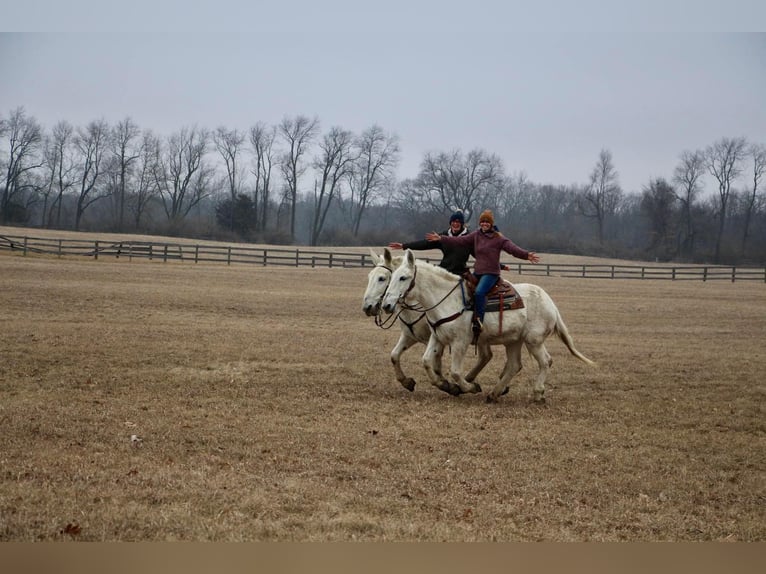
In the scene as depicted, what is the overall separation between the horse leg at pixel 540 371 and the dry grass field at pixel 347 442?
0.18 metres

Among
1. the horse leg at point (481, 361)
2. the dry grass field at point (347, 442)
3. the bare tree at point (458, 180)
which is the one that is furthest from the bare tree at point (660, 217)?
the horse leg at point (481, 361)

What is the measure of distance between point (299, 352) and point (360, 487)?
9.03 m

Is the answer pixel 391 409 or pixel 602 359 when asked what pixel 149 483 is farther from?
pixel 602 359

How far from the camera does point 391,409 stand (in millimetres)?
10109

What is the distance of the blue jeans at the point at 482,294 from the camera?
36.0ft

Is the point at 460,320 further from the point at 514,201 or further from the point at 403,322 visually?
the point at 514,201

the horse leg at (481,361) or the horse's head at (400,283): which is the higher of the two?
the horse's head at (400,283)

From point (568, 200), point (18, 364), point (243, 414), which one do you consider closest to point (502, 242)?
point (243, 414)

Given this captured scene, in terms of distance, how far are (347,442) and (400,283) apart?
334cm

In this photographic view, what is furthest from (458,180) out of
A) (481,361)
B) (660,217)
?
(481,361)

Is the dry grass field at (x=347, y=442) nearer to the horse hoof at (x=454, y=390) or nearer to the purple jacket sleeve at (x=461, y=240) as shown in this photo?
the horse hoof at (x=454, y=390)

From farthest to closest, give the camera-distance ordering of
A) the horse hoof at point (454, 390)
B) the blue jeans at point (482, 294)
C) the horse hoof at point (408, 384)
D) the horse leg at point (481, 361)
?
the horse leg at point (481, 361), the horse hoof at point (408, 384), the horse hoof at point (454, 390), the blue jeans at point (482, 294)

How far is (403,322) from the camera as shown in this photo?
11.6 m

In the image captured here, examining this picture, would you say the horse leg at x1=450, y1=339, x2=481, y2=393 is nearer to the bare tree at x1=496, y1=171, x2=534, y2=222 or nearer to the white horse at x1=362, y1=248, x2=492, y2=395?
the white horse at x1=362, y1=248, x2=492, y2=395
